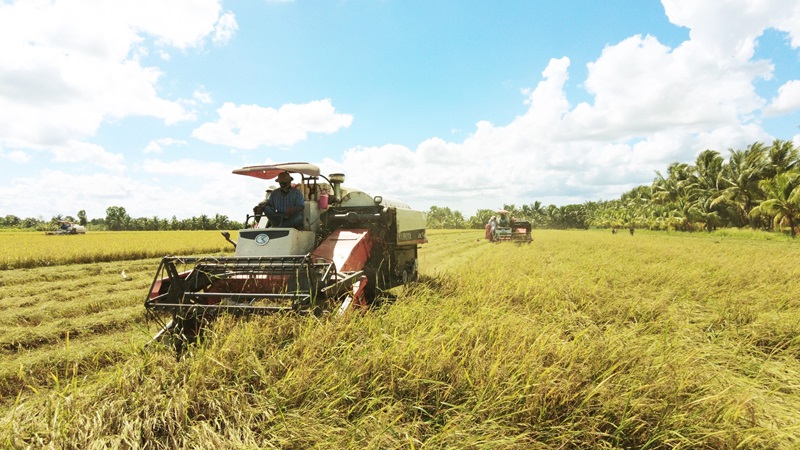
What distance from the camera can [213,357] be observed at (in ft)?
8.84

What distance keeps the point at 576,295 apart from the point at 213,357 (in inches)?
185

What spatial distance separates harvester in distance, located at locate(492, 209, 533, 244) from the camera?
74.2 feet

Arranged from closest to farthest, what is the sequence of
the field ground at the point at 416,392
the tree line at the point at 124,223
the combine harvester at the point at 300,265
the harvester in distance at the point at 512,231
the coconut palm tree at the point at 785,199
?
the field ground at the point at 416,392, the combine harvester at the point at 300,265, the harvester in distance at the point at 512,231, the coconut palm tree at the point at 785,199, the tree line at the point at 124,223

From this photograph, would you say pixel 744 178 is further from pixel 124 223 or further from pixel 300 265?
pixel 124 223

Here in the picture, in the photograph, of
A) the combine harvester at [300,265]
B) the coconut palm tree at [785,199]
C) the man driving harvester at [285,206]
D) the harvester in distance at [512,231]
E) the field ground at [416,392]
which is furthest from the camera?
the coconut palm tree at [785,199]

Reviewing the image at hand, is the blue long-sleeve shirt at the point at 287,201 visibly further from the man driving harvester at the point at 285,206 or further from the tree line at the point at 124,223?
the tree line at the point at 124,223

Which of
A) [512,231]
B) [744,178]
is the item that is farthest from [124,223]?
[744,178]

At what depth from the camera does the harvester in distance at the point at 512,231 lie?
2262 centimetres

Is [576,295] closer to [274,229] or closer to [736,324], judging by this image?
[736,324]

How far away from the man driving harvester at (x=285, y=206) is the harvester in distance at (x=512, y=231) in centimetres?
1855

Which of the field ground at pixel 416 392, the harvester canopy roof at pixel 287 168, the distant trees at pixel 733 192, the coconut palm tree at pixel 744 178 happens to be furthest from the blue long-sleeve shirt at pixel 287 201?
the coconut palm tree at pixel 744 178

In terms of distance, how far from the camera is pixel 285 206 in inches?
217

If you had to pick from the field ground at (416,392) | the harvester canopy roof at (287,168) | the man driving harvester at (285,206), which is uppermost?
the harvester canopy roof at (287,168)

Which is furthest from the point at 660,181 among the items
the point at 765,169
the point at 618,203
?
the point at 618,203
